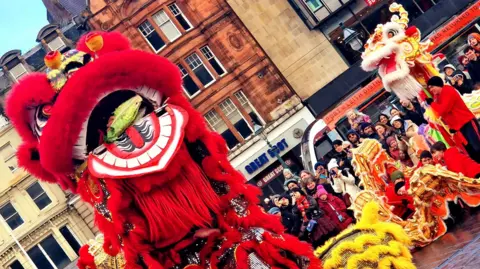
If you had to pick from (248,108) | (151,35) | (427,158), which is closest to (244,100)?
(248,108)

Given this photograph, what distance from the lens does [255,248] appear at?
4.37 metres

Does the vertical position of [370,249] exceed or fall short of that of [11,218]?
it falls short

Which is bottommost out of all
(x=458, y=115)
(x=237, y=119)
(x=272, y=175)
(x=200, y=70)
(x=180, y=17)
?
(x=272, y=175)

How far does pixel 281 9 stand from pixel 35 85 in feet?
96.1

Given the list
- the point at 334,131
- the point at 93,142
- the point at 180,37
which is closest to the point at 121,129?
the point at 93,142

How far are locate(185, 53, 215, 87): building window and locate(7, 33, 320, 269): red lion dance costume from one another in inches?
1068

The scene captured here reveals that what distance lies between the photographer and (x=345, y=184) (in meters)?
10.9

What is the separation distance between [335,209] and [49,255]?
942 inches

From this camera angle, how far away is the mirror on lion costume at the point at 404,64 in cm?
816

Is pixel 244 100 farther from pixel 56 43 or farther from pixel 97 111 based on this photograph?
pixel 97 111

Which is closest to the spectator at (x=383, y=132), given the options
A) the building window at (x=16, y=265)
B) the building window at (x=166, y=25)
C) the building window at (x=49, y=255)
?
the building window at (x=166, y=25)

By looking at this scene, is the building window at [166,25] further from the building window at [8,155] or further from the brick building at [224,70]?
the building window at [8,155]

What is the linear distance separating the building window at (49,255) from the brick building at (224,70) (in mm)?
8875

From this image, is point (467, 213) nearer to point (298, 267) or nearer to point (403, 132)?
point (298, 267)
